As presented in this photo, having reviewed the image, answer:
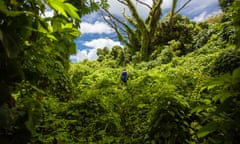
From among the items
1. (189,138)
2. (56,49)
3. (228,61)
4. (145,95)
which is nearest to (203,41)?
(228,61)

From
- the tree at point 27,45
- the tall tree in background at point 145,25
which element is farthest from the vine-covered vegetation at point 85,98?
the tall tree in background at point 145,25

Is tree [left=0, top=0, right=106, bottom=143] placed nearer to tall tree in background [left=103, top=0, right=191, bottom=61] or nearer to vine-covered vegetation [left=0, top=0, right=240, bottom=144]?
vine-covered vegetation [left=0, top=0, right=240, bottom=144]

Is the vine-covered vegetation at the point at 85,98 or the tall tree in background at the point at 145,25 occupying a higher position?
the tall tree in background at the point at 145,25

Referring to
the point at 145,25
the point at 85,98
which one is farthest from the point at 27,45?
the point at 145,25

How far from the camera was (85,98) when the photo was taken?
13.1ft

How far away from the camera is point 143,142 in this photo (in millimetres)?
3365

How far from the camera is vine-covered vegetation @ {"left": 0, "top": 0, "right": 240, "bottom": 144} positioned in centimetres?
114

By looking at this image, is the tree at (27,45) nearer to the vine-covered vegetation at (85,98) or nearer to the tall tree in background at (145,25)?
the vine-covered vegetation at (85,98)

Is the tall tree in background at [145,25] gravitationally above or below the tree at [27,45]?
above

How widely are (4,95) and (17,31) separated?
306 mm

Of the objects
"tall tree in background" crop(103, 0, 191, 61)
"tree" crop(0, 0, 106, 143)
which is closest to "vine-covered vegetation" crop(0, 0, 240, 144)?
"tree" crop(0, 0, 106, 143)

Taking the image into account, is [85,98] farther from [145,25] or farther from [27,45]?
[145,25]

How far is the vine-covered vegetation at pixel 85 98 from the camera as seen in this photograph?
1.14 metres

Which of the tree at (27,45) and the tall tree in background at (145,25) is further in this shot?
the tall tree in background at (145,25)
